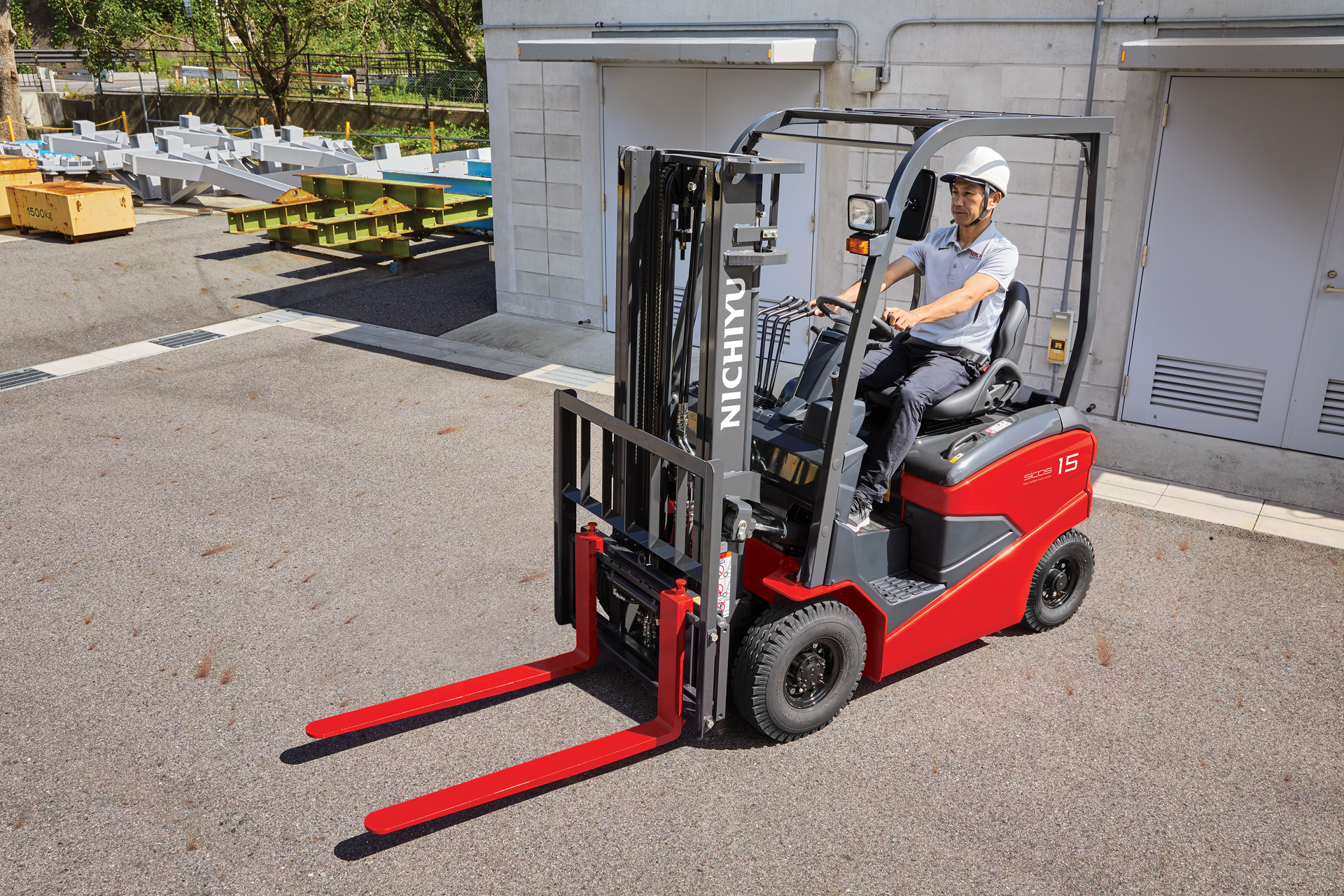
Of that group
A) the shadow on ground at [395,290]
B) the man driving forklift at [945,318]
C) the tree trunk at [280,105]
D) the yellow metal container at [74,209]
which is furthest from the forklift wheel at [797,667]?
the tree trunk at [280,105]

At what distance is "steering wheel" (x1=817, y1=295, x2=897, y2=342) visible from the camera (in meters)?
4.32

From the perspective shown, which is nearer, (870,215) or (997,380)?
(870,215)

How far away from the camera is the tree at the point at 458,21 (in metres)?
22.9

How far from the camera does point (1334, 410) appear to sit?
24.6 ft

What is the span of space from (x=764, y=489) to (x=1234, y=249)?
16.5 feet

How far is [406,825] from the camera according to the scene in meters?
3.66

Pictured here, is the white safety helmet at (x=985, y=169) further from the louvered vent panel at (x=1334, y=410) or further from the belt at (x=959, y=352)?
the louvered vent panel at (x=1334, y=410)

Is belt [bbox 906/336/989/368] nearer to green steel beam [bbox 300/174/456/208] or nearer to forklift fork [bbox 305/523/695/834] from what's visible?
forklift fork [bbox 305/523/695/834]

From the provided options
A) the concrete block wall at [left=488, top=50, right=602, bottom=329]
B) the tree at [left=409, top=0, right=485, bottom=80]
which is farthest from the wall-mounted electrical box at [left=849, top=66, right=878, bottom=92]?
the tree at [left=409, top=0, right=485, bottom=80]

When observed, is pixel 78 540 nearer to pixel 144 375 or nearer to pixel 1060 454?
pixel 144 375

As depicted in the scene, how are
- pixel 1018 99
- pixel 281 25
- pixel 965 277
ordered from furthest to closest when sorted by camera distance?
1. pixel 281 25
2. pixel 1018 99
3. pixel 965 277

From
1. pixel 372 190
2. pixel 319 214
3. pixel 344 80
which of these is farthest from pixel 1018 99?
pixel 344 80

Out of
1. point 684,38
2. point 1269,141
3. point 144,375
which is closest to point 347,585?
point 144,375

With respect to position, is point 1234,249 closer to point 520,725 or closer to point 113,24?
point 520,725
